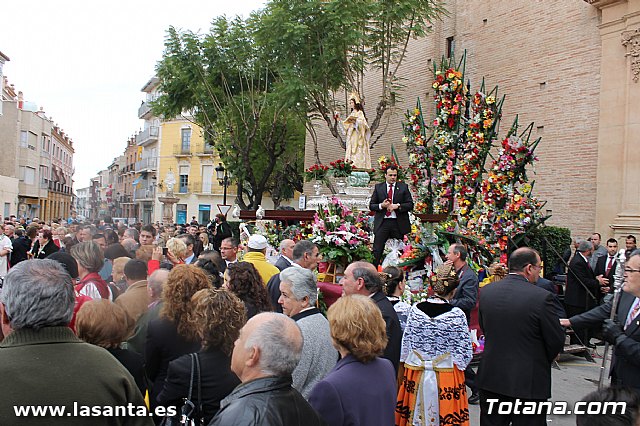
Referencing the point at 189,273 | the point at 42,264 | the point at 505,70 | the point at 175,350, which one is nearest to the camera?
the point at 42,264

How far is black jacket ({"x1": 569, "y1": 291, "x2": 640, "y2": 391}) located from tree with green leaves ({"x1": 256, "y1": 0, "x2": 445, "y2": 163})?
553 inches

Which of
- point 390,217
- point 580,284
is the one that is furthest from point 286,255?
point 580,284

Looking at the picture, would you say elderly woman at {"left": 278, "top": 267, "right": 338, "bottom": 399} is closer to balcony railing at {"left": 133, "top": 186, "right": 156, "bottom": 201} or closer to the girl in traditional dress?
the girl in traditional dress

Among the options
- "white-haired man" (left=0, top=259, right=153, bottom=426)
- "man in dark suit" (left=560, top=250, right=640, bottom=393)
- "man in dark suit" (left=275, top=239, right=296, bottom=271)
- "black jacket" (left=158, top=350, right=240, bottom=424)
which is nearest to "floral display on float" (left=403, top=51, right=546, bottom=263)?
"man in dark suit" (left=275, top=239, right=296, bottom=271)

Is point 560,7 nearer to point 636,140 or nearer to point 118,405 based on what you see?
point 636,140

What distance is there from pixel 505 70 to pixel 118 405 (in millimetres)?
19075

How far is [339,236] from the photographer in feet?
Result: 30.5

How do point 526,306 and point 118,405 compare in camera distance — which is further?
point 526,306

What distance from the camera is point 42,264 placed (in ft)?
8.55

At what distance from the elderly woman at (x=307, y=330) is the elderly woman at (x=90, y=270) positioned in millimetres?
1850

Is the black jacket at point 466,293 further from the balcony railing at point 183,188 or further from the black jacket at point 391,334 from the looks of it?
the balcony railing at point 183,188

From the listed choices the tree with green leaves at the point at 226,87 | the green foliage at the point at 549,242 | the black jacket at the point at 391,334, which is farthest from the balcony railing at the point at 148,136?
the black jacket at the point at 391,334

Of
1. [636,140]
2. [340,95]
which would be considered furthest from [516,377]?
[340,95]

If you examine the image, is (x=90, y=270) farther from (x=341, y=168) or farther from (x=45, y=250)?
(x=341, y=168)
